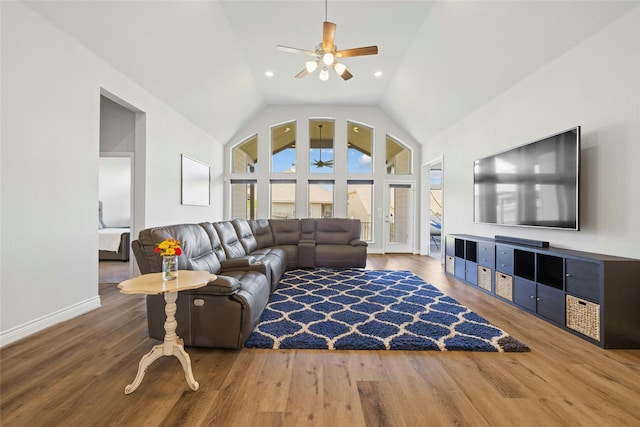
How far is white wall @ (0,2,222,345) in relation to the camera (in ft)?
7.40

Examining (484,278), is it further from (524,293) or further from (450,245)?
(450,245)

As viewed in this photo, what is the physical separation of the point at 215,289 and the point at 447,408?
5.57 ft

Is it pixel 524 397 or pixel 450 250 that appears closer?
pixel 524 397

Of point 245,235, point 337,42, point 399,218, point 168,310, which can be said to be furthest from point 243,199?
point 168,310

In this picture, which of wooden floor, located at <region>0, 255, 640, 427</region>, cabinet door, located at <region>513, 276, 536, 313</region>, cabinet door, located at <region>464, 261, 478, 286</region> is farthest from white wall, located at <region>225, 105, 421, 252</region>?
wooden floor, located at <region>0, 255, 640, 427</region>

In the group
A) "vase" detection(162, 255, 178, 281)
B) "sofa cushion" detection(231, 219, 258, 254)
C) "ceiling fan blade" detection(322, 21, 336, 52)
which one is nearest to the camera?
"vase" detection(162, 255, 178, 281)

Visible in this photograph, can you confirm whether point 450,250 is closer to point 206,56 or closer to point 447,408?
point 447,408

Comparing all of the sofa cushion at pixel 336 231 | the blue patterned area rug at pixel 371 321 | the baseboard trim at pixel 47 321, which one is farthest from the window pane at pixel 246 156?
the baseboard trim at pixel 47 321

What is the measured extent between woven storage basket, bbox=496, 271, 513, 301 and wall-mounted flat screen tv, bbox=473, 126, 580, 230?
2.22 feet

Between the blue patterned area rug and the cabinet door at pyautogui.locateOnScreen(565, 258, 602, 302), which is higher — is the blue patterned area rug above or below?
below

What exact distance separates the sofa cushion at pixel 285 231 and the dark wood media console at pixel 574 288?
322cm

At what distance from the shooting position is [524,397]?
5.32 feet

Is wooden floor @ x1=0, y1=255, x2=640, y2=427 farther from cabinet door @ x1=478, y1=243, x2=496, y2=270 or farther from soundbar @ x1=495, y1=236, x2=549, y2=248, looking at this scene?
cabinet door @ x1=478, y1=243, x2=496, y2=270

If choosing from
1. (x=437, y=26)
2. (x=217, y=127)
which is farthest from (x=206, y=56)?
(x=437, y=26)
